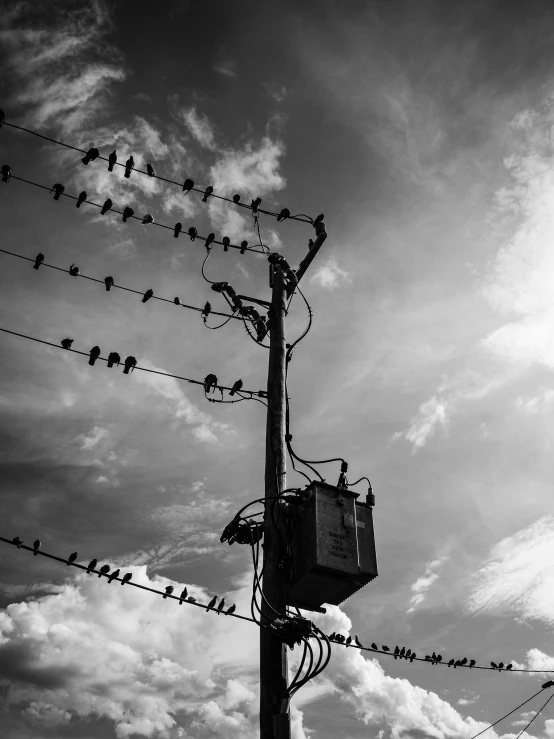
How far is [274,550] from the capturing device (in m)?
5.97

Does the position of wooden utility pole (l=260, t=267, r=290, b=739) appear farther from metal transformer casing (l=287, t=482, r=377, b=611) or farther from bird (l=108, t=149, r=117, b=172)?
bird (l=108, t=149, r=117, b=172)

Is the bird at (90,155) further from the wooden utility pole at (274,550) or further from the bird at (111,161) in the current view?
the wooden utility pole at (274,550)

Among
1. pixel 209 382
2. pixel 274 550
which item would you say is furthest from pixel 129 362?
pixel 274 550

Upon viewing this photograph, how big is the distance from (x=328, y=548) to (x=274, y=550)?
59 cm

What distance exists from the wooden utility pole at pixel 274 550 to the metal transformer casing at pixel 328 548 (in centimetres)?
20

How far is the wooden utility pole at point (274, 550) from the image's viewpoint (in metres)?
5.19

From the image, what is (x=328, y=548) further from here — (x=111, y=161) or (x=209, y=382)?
(x=111, y=161)

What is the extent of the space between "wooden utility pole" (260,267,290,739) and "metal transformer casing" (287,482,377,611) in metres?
0.20

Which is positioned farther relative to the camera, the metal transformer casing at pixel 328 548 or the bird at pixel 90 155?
A: the bird at pixel 90 155

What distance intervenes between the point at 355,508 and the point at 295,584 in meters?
0.96

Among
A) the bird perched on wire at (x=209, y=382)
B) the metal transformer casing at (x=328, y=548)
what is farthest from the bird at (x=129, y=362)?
the metal transformer casing at (x=328, y=548)

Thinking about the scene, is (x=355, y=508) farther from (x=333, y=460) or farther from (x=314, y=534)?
(x=333, y=460)

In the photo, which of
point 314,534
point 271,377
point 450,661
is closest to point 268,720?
point 314,534

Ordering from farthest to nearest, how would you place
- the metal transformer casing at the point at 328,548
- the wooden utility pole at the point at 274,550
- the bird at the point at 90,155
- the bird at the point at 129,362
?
the bird at the point at 129,362
the bird at the point at 90,155
the metal transformer casing at the point at 328,548
the wooden utility pole at the point at 274,550
